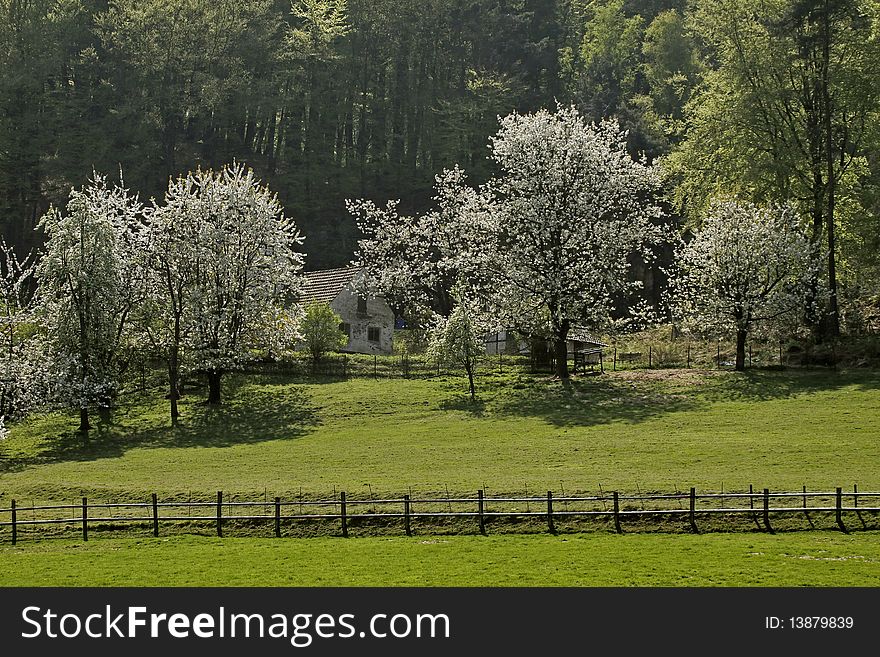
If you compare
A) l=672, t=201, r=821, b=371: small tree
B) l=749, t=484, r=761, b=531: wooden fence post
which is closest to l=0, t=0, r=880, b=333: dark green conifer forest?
l=672, t=201, r=821, b=371: small tree

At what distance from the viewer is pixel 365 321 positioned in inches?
3063

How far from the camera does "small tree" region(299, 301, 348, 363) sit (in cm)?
6600

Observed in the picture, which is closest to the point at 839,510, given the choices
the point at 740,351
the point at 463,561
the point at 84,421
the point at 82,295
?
the point at 463,561

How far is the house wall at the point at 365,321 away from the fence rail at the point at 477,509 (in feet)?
129

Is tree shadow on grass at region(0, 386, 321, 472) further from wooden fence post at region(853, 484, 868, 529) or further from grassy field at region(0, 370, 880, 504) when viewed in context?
wooden fence post at region(853, 484, 868, 529)

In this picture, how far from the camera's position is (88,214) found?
55.0 m

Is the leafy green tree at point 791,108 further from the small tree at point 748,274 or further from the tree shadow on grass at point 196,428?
the tree shadow on grass at point 196,428

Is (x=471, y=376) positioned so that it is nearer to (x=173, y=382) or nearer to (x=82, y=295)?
(x=173, y=382)

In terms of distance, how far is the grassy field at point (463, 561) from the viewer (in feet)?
88.7
